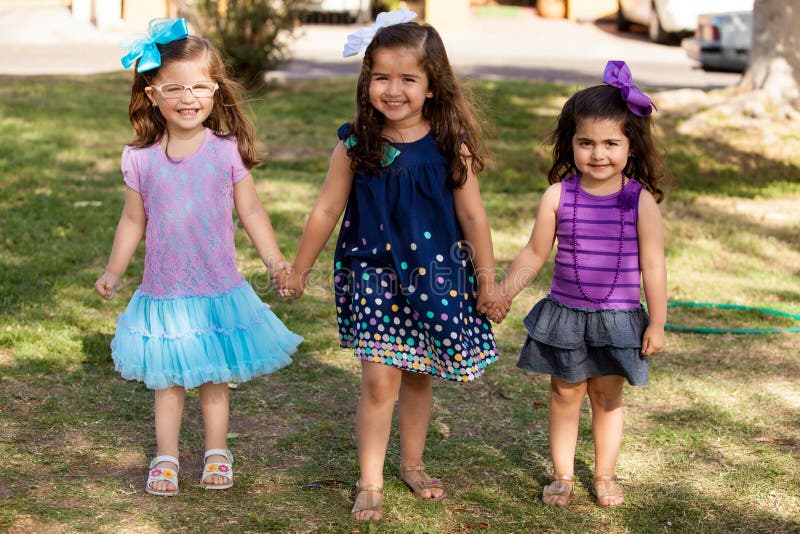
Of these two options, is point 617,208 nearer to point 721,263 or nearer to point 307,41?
point 721,263

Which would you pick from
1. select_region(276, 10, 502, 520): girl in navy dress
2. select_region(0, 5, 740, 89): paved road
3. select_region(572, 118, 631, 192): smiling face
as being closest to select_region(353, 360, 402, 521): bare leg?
select_region(276, 10, 502, 520): girl in navy dress

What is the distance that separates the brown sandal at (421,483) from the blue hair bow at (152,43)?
160 cm

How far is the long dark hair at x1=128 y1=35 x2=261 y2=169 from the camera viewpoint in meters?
3.44

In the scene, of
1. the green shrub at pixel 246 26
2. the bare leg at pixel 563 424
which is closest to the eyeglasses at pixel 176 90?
the bare leg at pixel 563 424

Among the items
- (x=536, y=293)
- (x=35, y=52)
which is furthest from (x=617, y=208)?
(x=35, y=52)

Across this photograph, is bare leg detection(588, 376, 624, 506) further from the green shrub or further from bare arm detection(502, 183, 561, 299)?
the green shrub

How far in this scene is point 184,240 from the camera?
3459mm

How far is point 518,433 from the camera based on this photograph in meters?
4.11

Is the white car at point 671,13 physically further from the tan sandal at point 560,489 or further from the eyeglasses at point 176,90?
the eyeglasses at point 176,90

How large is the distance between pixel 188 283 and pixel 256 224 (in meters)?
0.30

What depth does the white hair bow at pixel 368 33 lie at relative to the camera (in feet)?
10.9

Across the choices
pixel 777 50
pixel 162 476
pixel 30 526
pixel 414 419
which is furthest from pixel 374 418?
pixel 777 50

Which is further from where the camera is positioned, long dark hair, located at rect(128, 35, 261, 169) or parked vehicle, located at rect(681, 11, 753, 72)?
parked vehicle, located at rect(681, 11, 753, 72)

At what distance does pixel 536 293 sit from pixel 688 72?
10.1 meters
